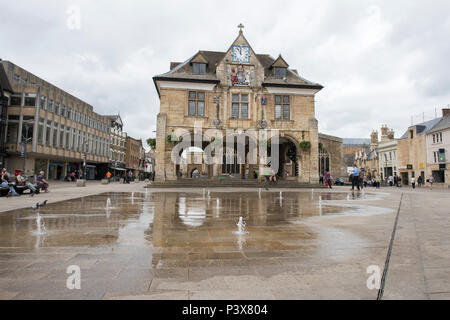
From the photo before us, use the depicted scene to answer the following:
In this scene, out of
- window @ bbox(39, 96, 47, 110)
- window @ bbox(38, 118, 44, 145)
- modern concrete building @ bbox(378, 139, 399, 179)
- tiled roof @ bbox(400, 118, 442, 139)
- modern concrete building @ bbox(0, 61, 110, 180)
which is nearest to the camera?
modern concrete building @ bbox(0, 61, 110, 180)

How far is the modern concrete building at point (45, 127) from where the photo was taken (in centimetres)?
3669

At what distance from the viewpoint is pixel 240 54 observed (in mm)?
29500

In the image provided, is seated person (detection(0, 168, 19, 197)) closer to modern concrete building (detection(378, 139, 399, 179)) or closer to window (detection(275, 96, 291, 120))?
window (detection(275, 96, 291, 120))

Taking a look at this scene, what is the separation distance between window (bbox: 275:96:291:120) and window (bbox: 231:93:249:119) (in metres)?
3.31

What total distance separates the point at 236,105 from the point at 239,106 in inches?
13.2

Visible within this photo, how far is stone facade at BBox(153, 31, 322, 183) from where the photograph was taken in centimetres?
2775

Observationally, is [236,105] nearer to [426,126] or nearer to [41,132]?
[41,132]

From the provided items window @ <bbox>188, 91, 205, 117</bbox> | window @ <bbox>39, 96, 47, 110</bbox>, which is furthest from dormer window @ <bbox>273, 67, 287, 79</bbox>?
window @ <bbox>39, 96, 47, 110</bbox>

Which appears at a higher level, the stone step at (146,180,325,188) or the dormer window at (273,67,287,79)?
the dormer window at (273,67,287,79)

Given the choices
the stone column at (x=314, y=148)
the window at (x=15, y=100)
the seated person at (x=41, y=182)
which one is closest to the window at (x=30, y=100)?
the window at (x=15, y=100)

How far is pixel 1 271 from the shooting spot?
3.21 m

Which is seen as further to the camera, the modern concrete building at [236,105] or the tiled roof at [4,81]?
the tiled roof at [4,81]

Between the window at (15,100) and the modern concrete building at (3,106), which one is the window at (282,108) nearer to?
the window at (15,100)
